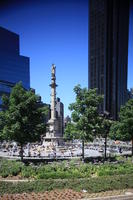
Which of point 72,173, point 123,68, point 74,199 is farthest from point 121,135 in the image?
point 123,68

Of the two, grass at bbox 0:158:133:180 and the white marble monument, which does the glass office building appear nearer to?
the white marble monument

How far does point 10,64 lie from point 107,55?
47577 millimetres

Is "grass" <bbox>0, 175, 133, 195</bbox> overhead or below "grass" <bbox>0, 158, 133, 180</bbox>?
below

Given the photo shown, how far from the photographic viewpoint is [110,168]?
23.0 metres

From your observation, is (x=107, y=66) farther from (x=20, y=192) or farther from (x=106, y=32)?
(x=20, y=192)

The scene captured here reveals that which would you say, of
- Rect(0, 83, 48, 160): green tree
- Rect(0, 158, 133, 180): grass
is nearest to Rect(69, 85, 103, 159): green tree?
Rect(0, 83, 48, 160): green tree

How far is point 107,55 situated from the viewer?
5502 inches

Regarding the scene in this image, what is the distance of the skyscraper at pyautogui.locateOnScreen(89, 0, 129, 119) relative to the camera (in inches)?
5300

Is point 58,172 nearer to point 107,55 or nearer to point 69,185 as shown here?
point 69,185

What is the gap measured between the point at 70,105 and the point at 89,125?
314 cm

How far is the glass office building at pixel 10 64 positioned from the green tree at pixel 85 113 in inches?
4114

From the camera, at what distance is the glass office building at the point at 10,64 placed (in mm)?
135625

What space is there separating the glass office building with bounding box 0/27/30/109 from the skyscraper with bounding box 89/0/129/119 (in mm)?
34042

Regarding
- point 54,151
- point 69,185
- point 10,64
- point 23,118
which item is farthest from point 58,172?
point 10,64
